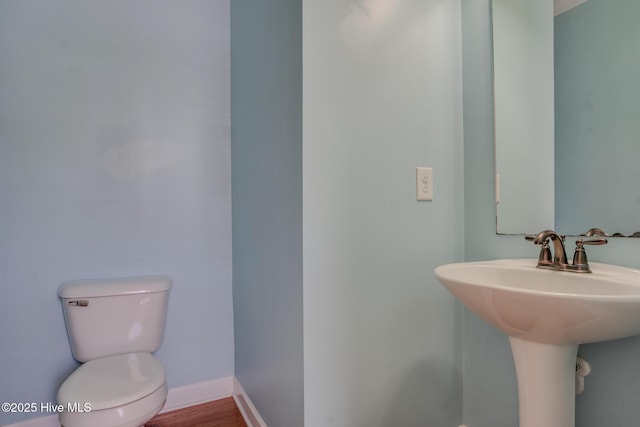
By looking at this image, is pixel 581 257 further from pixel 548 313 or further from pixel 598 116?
pixel 598 116

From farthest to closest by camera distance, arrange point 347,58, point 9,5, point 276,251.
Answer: point 9,5 → point 276,251 → point 347,58

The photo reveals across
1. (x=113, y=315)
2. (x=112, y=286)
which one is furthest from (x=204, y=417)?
(x=112, y=286)

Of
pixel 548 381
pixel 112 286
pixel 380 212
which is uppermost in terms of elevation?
pixel 380 212

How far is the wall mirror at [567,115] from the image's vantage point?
2.80 feet

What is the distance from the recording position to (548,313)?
0.65 metres

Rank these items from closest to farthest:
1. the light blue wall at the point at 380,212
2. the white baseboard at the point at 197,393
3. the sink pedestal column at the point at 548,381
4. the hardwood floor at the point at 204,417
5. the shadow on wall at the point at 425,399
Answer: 1. the sink pedestal column at the point at 548,381
2. the light blue wall at the point at 380,212
3. the shadow on wall at the point at 425,399
4. the hardwood floor at the point at 204,417
5. the white baseboard at the point at 197,393

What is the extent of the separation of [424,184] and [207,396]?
163cm

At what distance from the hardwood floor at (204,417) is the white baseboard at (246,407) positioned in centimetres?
3

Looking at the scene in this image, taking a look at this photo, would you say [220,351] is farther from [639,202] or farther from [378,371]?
[639,202]

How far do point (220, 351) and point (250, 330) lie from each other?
0.41m

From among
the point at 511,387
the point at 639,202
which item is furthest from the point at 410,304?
the point at 639,202

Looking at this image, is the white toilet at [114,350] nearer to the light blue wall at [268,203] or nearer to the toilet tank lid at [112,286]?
the toilet tank lid at [112,286]

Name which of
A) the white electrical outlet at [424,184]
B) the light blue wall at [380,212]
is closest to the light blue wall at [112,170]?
the light blue wall at [380,212]

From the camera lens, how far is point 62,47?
1.41m
